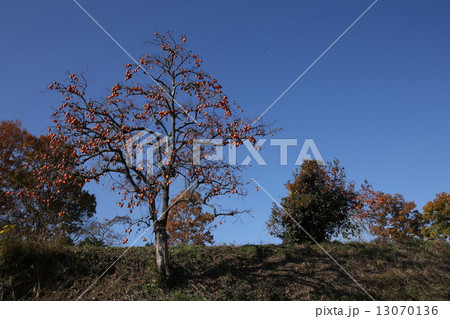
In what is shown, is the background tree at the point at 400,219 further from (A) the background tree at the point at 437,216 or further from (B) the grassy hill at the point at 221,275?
(B) the grassy hill at the point at 221,275

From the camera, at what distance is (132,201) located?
1011 cm

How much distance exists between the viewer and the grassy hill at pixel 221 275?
9.95 metres

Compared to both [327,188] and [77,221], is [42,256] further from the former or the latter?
[77,221]

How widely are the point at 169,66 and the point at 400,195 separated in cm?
3565

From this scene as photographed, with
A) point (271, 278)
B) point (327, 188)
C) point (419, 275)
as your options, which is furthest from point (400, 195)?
point (271, 278)

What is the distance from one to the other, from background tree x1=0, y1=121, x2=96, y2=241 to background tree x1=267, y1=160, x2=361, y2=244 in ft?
28.7

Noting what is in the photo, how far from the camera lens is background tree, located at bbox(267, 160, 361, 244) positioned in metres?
15.8

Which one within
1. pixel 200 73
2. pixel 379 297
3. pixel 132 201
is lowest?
pixel 379 297

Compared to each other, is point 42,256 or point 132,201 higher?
point 132,201

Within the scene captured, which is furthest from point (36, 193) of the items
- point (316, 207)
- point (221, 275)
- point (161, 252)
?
point (316, 207)

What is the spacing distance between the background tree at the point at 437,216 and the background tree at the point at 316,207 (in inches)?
902

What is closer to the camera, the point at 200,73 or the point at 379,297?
the point at 379,297

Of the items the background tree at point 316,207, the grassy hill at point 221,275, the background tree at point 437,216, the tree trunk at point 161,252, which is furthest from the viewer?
the background tree at point 437,216

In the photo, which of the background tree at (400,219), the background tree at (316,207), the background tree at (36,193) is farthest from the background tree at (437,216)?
the background tree at (36,193)
